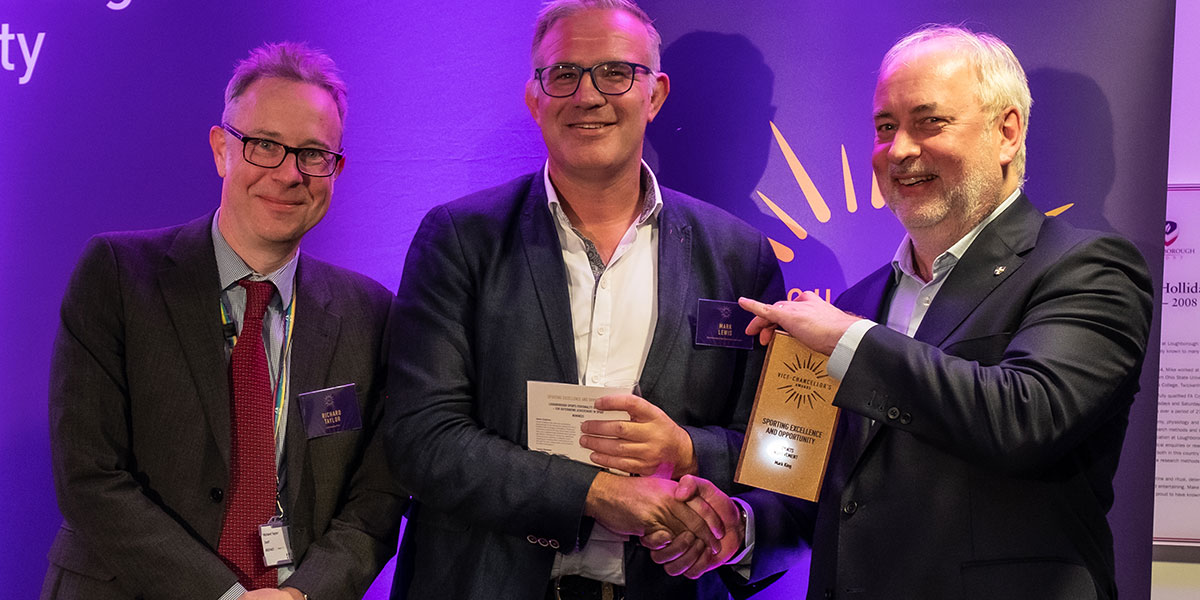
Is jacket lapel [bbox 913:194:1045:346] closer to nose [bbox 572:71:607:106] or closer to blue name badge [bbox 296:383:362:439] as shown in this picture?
nose [bbox 572:71:607:106]

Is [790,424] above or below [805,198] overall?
below

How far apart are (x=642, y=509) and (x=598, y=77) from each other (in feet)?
4.06

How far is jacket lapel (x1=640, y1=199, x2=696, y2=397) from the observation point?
2.68 meters

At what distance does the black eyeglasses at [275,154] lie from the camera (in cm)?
277

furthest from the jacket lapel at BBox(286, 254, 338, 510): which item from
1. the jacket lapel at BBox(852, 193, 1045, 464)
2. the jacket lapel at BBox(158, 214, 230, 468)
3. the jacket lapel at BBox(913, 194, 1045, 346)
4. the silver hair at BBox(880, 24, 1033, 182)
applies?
the silver hair at BBox(880, 24, 1033, 182)

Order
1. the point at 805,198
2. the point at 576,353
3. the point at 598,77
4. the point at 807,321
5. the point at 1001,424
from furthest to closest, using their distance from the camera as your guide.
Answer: the point at 805,198 → the point at 598,77 → the point at 576,353 → the point at 807,321 → the point at 1001,424

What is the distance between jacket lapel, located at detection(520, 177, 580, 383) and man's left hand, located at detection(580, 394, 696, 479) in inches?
7.1

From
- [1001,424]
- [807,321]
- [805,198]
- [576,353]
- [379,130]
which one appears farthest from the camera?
[379,130]

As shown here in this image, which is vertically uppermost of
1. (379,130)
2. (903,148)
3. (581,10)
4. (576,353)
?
(581,10)

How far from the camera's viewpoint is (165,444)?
259 cm

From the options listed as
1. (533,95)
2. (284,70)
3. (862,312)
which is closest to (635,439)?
(862,312)

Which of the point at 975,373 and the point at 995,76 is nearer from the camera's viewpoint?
the point at 975,373

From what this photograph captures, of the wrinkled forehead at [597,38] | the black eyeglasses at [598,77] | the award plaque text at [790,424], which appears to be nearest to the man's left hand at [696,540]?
the award plaque text at [790,424]

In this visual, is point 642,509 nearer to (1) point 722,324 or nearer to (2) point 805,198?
(1) point 722,324
